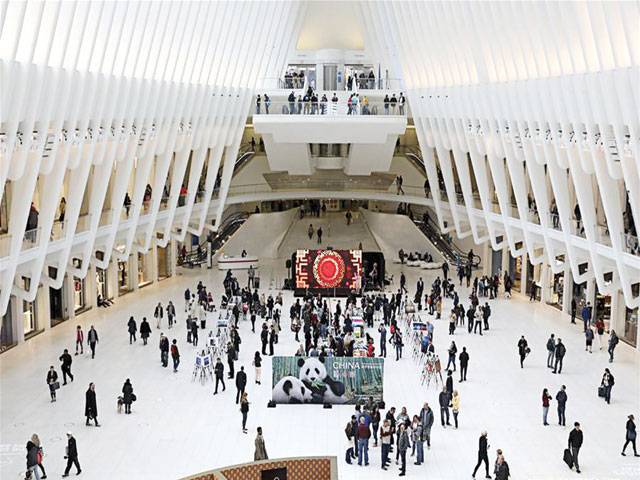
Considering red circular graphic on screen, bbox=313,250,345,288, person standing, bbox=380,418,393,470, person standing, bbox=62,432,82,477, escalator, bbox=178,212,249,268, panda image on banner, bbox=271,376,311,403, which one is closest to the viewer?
person standing, bbox=62,432,82,477

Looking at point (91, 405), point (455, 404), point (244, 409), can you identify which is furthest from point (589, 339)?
point (91, 405)

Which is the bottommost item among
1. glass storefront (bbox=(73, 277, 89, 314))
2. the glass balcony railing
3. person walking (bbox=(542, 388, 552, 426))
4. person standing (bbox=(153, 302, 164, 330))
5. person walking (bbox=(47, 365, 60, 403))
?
person walking (bbox=(542, 388, 552, 426))

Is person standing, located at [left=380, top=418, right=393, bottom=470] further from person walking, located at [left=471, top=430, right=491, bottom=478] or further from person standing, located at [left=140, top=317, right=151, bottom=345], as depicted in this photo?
person standing, located at [left=140, top=317, right=151, bottom=345]

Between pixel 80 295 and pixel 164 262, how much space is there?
9.13 m

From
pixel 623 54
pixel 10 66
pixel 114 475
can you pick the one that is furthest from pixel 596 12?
pixel 114 475

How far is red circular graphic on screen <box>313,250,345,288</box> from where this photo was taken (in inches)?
1443

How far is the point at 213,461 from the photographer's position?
62.8ft

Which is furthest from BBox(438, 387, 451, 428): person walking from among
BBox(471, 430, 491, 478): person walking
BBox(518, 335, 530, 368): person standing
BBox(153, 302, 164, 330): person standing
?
BBox(153, 302, 164, 330): person standing

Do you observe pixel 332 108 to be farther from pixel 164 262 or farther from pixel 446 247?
pixel 164 262

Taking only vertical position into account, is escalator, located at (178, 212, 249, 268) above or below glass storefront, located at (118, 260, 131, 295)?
above

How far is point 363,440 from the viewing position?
18828mm

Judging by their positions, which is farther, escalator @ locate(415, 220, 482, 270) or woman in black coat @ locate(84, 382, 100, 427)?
escalator @ locate(415, 220, 482, 270)

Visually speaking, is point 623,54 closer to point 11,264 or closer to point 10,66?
point 10,66

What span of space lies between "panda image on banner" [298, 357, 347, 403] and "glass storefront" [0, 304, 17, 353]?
1078 cm
